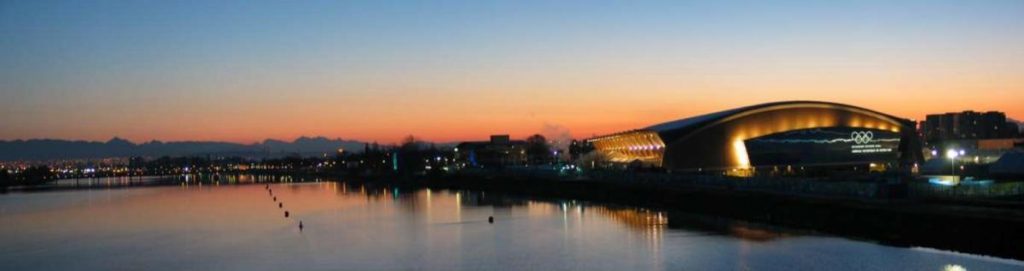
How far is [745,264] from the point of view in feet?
89.3

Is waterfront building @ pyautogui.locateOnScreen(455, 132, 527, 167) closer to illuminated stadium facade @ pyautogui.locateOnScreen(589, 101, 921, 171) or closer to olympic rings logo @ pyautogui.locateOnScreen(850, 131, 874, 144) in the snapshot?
illuminated stadium facade @ pyautogui.locateOnScreen(589, 101, 921, 171)

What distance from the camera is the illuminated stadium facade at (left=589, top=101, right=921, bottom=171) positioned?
82.3m

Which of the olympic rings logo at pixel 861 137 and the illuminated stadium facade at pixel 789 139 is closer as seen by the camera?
the illuminated stadium facade at pixel 789 139

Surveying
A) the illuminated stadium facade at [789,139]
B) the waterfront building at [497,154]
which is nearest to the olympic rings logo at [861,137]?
the illuminated stadium facade at [789,139]

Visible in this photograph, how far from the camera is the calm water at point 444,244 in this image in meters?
28.2

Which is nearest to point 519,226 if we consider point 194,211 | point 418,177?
point 194,211

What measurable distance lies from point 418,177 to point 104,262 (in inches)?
4018

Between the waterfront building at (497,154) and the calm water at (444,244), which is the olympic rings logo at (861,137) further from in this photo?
the waterfront building at (497,154)

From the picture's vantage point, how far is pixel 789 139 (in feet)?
270

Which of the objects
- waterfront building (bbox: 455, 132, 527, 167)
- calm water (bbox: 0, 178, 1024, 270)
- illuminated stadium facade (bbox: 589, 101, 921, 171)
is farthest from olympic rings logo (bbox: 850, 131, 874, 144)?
waterfront building (bbox: 455, 132, 527, 167)

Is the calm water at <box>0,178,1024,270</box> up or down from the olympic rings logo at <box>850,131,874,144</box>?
down

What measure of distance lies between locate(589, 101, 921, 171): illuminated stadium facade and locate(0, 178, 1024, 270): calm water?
2821 cm

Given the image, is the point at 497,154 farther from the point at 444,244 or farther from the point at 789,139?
the point at 444,244

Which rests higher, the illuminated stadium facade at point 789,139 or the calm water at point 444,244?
the illuminated stadium facade at point 789,139
